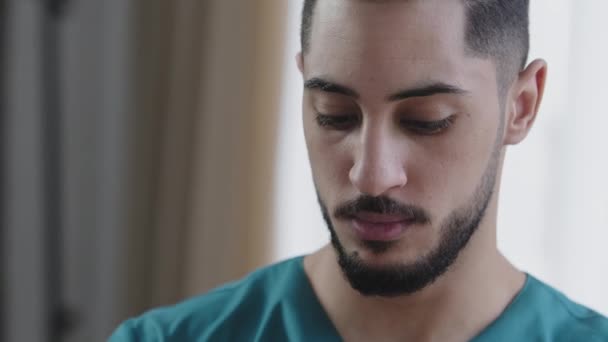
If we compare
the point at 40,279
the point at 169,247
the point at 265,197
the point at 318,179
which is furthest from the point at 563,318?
the point at 40,279

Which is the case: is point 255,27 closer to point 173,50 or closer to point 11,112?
point 173,50

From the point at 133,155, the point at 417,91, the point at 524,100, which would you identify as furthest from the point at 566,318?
the point at 133,155

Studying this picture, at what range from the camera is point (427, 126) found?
0.92m

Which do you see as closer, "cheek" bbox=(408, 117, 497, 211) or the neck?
"cheek" bbox=(408, 117, 497, 211)

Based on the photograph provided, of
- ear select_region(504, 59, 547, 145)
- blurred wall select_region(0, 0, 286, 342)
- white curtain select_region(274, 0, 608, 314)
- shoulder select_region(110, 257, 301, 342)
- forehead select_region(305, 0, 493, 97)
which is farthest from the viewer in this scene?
blurred wall select_region(0, 0, 286, 342)

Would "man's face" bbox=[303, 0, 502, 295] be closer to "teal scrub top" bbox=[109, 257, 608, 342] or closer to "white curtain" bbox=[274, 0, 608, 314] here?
"teal scrub top" bbox=[109, 257, 608, 342]

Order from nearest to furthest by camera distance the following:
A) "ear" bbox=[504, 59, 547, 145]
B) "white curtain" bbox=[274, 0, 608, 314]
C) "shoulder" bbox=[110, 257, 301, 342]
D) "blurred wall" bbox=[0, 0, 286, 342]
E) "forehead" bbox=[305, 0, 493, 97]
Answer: "forehead" bbox=[305, 0, 493, 97], "ear" bbox=[504, 59, 547, 145], "shoulder" bbox=[110, 257, 301, 342], "white curtain" bbox=[274, 0, 608, 314], "blurred wall" bbox=[0, 0, 286, 342]

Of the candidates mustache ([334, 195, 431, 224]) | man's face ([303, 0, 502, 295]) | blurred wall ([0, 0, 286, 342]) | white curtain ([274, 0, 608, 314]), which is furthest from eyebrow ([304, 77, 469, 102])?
blurred wall ([0, 0, 286, 342])

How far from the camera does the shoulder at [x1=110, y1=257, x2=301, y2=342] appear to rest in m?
1.12

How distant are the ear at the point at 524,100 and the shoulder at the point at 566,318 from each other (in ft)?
0.67

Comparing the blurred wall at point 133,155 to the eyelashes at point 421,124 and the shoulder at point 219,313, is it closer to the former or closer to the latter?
the shoulder at point 219,313

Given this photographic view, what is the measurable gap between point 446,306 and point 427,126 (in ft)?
0.81

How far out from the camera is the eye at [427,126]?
0.92 metres

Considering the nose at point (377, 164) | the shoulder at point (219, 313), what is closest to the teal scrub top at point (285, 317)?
the shoulder at point (219, 313)
